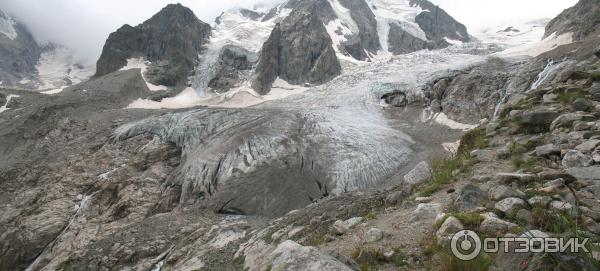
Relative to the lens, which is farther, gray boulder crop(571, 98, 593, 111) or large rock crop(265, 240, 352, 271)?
gray boulder crop(571, 98, 593, 111)

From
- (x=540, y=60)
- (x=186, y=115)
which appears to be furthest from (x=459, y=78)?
(x=186, y=115)

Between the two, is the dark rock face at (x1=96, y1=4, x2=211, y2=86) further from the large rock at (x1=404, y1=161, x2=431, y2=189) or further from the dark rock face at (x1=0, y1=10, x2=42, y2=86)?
the dark rock face at (x1=0, y1=10, x2=42, y2=86)

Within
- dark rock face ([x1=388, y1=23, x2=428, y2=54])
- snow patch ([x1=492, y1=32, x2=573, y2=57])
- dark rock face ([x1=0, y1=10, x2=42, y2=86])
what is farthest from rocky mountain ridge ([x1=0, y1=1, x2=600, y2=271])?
dark rock face ([x1=0, y1=10, x2=42, y2=86])

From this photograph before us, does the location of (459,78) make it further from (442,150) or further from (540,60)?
(442,150)

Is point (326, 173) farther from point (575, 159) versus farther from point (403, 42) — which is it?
point (403, 42)

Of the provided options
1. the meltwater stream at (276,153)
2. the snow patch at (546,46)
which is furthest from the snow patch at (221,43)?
the snow patch at (546,46)

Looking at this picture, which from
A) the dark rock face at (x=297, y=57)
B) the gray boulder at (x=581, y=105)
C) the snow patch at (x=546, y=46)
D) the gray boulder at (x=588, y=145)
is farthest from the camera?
the dark rock face at (x=297, y=57)

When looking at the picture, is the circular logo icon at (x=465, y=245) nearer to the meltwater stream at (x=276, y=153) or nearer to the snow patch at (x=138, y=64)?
the meltwater stream at (x=276, y=153)
